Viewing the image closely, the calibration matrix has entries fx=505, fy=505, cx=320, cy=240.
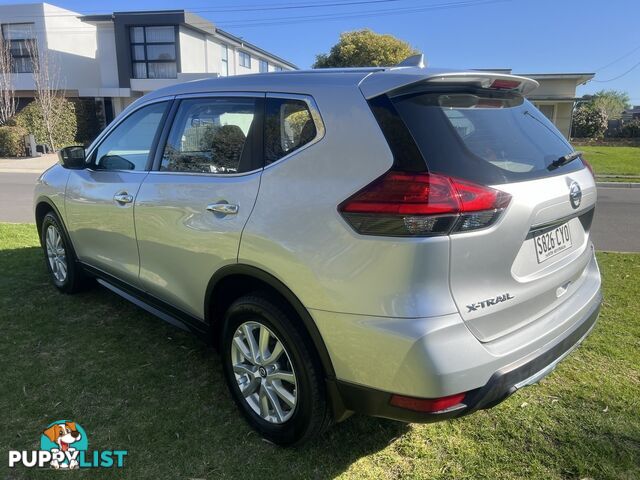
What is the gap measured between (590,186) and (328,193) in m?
1.49

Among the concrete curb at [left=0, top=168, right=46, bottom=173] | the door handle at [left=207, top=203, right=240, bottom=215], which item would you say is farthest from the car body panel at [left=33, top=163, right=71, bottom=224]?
the concrete curb at [left=0, top=168, right=46, bottom=173]

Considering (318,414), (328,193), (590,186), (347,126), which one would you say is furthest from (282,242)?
(590,186)

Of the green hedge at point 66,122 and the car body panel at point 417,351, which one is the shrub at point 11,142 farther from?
the car body panel at point 417,351

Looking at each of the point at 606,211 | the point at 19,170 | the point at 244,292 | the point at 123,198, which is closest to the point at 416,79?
the point at 244,292

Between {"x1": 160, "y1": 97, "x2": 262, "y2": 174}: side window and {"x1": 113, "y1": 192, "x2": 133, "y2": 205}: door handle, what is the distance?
14.7 inches

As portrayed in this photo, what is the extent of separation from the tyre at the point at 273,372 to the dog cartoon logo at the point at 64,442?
0.83 m

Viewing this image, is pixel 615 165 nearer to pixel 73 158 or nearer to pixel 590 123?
pixel 590 123

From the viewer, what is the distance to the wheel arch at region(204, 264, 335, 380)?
7.32ft

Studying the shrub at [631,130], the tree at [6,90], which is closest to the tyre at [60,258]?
the tree at [6,90]

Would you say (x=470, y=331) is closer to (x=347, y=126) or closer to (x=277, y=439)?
(x=347, y=126)

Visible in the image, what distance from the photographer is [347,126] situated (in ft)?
7.04

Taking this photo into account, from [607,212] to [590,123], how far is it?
28256mm

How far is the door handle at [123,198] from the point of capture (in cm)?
338

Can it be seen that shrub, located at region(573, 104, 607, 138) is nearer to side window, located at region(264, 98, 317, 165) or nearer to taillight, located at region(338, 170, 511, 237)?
side window, located at region(264, 98, 317, 165)
